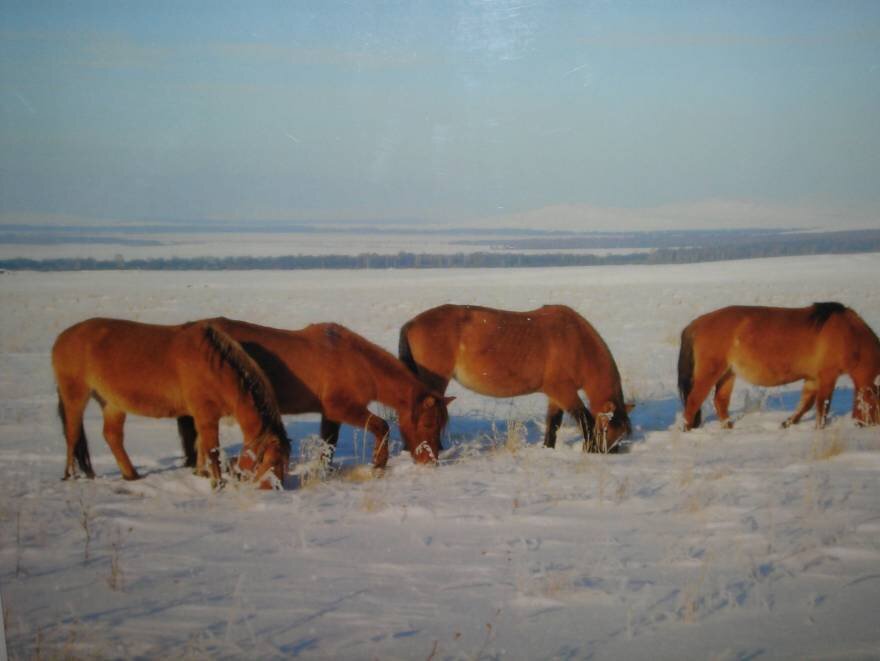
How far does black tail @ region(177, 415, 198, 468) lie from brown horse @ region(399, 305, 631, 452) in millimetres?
1956

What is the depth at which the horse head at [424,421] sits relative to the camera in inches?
257

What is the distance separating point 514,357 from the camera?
24.2 ft

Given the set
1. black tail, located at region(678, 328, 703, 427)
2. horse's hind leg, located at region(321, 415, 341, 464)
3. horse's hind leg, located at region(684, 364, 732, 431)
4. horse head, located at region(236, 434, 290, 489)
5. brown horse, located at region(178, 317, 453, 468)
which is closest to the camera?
horse head, located at region(236, 434, 290, 489)

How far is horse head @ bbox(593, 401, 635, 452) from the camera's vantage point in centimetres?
687

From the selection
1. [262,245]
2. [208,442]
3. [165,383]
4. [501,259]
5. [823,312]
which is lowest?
[208,442]

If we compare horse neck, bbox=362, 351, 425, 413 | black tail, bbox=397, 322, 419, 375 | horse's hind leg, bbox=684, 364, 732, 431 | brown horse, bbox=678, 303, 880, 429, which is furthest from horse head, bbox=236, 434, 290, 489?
horse's hind leg, bbox=684, 364, 732, 431

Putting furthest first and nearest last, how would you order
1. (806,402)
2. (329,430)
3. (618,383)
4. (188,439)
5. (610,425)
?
1. (806,402)
2. (618,383)
3. (610,425)
4. (329,430)
5. (188,439)

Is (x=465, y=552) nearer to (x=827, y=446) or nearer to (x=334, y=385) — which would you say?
(x=334, y=385)

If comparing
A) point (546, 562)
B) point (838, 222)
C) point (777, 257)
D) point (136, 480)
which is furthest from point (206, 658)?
point (777, 257)

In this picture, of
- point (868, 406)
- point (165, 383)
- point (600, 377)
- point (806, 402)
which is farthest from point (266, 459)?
point (806, 402)

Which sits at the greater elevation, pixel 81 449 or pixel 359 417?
pixel 359 417

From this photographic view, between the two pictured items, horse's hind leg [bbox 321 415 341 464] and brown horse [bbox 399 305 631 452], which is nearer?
horse's hind leg [bbox 321 415 341 464]

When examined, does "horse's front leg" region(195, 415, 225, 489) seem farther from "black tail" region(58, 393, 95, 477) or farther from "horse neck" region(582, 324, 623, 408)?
"horse neck" region(582, 324, 623, 408)

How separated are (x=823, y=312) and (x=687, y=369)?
133 cm
